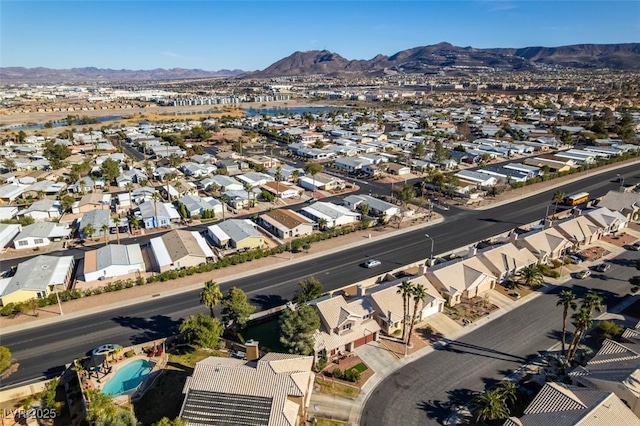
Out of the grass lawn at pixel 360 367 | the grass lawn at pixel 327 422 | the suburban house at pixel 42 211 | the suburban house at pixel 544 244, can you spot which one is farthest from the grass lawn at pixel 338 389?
the suburban house at pixel 42 211

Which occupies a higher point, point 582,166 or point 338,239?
point 582,166

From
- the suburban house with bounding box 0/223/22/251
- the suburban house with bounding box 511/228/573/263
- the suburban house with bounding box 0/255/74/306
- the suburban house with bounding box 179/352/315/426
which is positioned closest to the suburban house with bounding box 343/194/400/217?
the suburban house with bounding box 511/228/573/263

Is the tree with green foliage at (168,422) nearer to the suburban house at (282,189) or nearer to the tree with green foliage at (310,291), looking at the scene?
the tree with green foliage at (310,291)

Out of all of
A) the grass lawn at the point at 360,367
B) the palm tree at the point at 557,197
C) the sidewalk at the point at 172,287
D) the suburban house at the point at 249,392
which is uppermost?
the palm tree at the point at 557,197

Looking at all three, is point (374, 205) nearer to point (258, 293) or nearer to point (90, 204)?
point (258, 293)

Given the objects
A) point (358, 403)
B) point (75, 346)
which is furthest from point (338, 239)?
point (75, 346)

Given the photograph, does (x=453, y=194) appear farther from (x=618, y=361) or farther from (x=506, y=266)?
(x=618, y=361)
